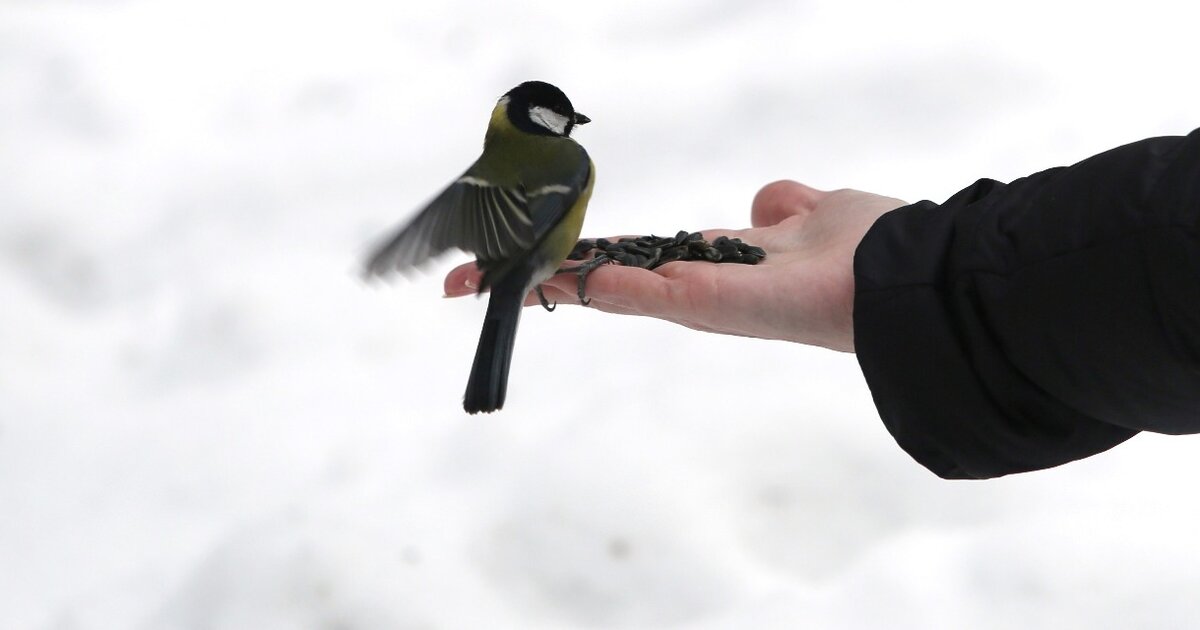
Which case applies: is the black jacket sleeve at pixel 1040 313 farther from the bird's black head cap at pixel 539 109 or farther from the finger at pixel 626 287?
the bird's black head cap at pixel 539 109

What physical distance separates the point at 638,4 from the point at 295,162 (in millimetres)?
995

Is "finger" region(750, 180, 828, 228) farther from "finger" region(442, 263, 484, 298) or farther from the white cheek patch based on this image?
"finger" region(442, 263, 484, 298)

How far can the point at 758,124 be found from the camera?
8.80 ft

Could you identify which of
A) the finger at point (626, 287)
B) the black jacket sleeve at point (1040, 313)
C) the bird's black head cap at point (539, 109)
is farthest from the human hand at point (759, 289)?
the bird's black head cap at point (539, 109)

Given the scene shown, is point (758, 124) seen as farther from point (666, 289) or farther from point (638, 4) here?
point (666, 289)

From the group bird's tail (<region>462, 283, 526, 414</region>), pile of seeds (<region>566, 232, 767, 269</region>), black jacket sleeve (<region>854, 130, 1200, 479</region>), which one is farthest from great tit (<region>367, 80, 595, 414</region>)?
black jacket sleeve (<region>854, 130, 1200, 479</region>)

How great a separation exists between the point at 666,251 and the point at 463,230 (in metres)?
0.39

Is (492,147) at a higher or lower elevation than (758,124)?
lower

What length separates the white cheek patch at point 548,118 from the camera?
5.72 feet

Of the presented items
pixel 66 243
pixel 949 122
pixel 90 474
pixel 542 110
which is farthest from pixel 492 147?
pixel 949 122

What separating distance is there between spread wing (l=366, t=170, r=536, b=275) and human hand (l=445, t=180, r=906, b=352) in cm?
9

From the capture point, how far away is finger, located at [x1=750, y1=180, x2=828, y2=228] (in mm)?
1936

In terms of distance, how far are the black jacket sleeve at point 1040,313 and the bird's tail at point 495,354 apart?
1.53ft

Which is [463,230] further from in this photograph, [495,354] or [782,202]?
[782,202]
